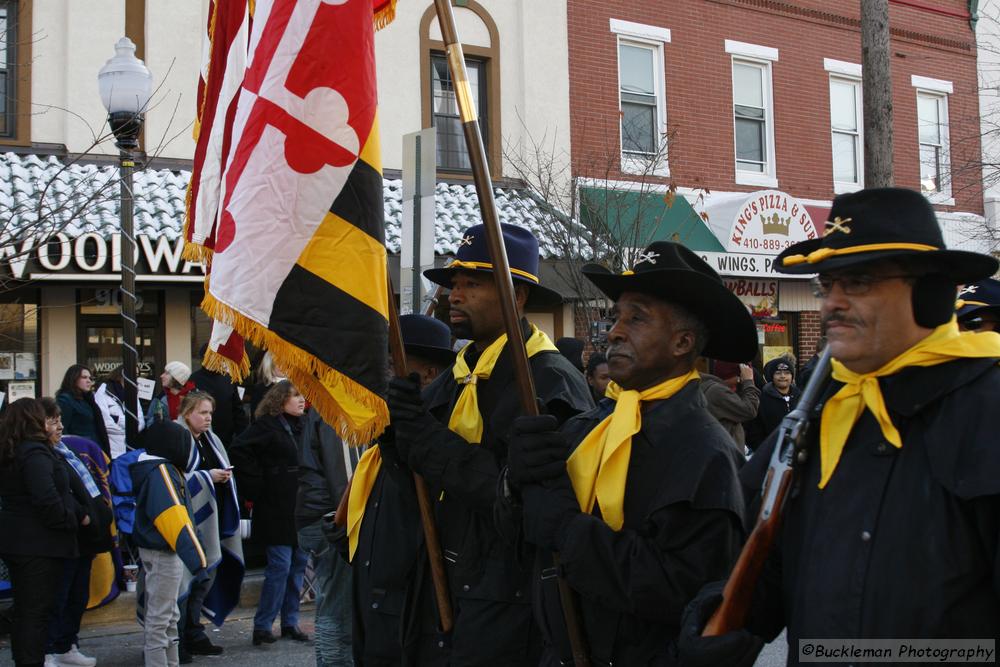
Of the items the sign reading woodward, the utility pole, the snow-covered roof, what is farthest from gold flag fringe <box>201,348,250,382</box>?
the utility pole

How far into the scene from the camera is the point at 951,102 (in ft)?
60.6

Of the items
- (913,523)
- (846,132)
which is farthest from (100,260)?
(846,132)

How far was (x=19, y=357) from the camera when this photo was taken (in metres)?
11.6

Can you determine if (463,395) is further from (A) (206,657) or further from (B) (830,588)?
(A) (206,657)

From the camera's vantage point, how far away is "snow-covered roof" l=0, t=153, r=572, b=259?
10352mm

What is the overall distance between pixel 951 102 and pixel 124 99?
15.3 meters

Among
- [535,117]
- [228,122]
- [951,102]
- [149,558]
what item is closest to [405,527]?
[228,122]

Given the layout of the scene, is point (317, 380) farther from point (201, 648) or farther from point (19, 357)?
point (19, 357)

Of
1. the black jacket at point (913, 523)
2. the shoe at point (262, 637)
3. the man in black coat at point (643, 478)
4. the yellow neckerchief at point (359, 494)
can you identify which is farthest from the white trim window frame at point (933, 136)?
the black jacket at point (913, 523)

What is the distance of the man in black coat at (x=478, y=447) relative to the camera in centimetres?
364

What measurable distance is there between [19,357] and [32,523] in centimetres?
560

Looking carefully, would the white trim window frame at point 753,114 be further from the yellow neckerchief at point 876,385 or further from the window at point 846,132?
the yellow neckerchief at point 876,385

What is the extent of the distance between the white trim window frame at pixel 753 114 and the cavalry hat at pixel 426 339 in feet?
38.7

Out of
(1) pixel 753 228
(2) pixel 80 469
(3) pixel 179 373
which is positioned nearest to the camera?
(2) pixel 80 469
